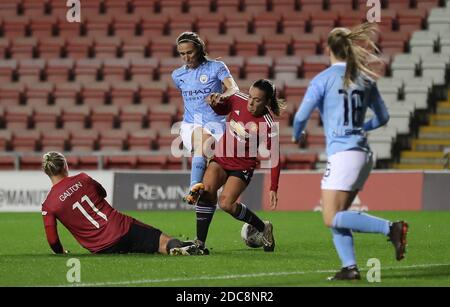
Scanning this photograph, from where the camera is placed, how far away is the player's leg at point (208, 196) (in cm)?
1034

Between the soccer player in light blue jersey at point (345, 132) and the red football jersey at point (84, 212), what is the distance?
270cm

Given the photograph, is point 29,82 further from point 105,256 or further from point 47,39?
point 105,256

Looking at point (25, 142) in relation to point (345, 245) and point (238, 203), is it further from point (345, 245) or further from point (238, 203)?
point (345, 245)

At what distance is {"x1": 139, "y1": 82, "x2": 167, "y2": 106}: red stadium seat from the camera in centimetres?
2348

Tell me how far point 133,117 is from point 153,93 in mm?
813

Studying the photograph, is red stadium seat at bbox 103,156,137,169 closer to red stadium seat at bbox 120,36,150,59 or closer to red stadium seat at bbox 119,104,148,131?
red stadium seat at bbox 119,104,148,131

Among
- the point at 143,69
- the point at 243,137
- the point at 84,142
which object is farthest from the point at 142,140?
the point at 243,137

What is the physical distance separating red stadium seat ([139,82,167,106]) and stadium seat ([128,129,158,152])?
1080 mm

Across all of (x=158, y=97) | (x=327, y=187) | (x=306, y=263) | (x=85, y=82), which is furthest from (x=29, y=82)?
(x=327, y=187)

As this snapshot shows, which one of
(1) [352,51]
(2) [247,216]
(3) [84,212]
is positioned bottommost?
(2) [247,216]

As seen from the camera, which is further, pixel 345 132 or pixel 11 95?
pixel 11 95

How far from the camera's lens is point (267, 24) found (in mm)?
24562

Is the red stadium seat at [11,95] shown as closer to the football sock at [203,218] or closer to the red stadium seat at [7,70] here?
the red stadium seat at [7,70]

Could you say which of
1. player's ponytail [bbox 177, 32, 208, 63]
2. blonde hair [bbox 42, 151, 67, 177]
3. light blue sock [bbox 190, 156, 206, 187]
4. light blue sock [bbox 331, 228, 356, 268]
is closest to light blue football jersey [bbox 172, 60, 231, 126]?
player's ponytail [bbox 177, 32, 208, 63]
